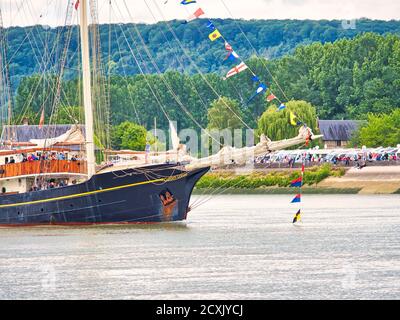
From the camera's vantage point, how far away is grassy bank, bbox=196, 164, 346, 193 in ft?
408

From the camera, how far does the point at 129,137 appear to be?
148 meters

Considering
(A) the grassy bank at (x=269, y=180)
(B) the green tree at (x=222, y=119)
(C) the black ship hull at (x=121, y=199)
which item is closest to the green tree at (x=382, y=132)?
(B) the green tree at (x=222, y=119)

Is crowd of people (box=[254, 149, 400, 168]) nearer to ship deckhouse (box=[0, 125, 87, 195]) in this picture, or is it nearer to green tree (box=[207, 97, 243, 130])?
green tree (box=[207, 97, 243, 130])

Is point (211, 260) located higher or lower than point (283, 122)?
lower

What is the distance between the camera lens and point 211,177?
133000 mm

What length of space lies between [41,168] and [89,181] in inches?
161

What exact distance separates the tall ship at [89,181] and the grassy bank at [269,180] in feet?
163

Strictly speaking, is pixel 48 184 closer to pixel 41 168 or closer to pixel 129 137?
pixel 41 168

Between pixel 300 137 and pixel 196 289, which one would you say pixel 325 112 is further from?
pixel 196 289

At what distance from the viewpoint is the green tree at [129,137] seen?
143625 millimetres

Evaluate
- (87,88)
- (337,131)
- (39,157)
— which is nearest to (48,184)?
(39,157)

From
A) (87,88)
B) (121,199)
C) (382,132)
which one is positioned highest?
(87,88)

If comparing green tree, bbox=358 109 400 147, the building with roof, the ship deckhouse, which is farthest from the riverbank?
the ship deckhouse

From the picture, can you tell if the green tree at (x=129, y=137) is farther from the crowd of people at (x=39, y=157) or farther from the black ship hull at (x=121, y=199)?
the black ship hull at (x=121, y=199)
